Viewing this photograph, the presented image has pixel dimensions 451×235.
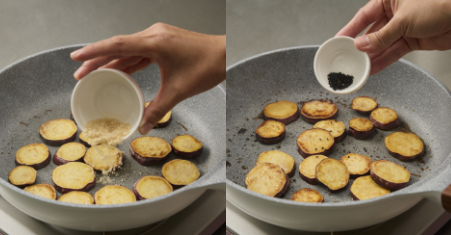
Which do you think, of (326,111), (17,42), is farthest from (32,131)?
(326,111)

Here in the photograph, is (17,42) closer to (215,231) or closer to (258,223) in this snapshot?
(215,231)

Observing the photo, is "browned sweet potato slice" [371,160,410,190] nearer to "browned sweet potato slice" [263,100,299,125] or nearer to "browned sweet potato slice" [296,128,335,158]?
"browned sweet potato slice" [296,128,335,158]

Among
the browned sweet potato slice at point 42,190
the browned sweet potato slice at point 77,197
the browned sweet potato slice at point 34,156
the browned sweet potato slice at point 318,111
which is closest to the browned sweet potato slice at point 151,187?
the browned sweet potato slice at point 77,197

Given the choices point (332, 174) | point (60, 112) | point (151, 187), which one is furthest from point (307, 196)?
point (60, 112)

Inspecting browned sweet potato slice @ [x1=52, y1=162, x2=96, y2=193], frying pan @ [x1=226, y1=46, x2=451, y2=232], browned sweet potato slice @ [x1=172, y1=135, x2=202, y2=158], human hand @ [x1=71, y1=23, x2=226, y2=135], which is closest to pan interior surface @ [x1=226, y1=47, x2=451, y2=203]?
frying pan @ [x1=226, y1=46, x2=451, y2=232]

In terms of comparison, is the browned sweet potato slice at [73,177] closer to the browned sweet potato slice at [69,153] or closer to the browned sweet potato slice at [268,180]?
the browned sweet potato slice at [69,153]

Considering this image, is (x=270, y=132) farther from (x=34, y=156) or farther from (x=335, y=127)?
(x=34, y=156)
